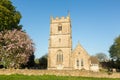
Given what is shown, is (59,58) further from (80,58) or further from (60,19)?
(60,19)

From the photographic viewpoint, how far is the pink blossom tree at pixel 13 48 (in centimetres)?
4225

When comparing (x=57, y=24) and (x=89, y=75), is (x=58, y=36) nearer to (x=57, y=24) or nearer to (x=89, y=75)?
(x=57, y=24)

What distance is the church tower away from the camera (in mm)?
63000

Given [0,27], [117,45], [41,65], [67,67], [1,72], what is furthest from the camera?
[41,65]

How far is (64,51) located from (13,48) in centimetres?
2269

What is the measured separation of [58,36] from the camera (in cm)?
6462

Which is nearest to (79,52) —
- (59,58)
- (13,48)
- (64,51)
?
(64,51)

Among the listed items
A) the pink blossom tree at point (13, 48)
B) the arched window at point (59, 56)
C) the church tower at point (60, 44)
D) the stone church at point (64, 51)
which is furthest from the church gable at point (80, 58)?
the pink blossom tree at point (13, 48)

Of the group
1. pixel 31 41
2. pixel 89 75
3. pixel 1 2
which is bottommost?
pixel 89 75

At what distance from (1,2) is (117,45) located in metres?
44.0

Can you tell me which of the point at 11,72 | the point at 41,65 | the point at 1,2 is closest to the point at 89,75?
the point at 11,72

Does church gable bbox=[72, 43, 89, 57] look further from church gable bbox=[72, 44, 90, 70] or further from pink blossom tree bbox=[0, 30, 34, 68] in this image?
pink blossom tree bbox=[0, 30, 34, 68]

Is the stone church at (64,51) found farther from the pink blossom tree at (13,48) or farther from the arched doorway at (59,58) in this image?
the pink blossom tree at (13,48)

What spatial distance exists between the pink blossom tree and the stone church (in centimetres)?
1833
